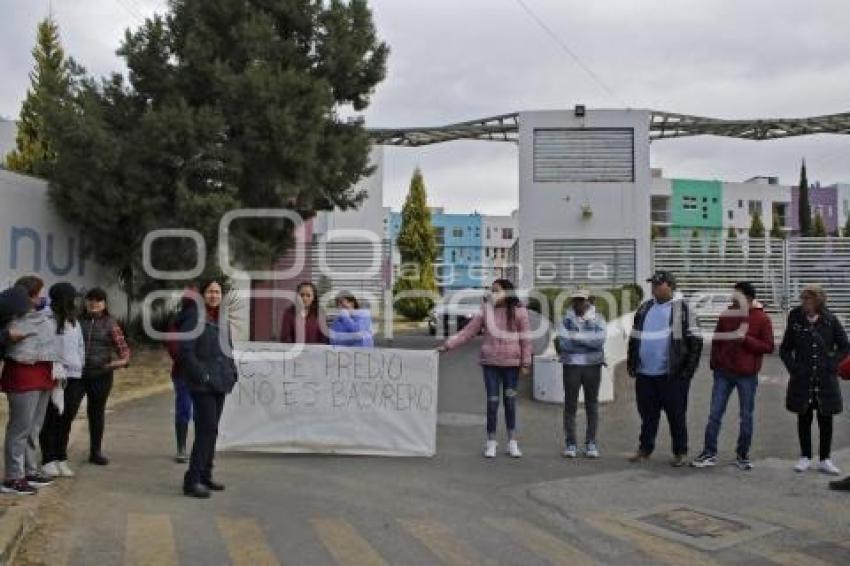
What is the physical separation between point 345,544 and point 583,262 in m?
21.0

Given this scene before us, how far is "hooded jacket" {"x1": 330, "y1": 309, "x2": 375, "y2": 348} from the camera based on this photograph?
9.79 m

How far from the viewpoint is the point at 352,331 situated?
9805 millimetres

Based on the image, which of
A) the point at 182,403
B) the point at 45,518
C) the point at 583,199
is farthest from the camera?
the point at 583,199

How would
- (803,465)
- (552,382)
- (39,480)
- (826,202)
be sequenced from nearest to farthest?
(39,480) < (803,465) < (552,382) < (826,202)

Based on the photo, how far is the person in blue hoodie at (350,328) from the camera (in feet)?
32.1

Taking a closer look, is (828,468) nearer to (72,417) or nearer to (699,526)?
(699,526)

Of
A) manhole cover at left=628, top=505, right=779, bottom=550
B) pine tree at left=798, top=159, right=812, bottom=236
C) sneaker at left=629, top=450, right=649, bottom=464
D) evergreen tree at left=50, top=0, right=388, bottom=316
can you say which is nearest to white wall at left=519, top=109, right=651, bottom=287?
evergreen tree at left=50, top=0, right=388, bottom=316

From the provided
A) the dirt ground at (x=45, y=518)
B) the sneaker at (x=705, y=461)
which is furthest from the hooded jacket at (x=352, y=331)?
the sneaker at (x=705, y=461)

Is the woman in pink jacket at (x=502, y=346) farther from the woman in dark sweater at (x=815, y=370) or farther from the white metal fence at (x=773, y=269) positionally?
the white metal fence at (x=773, y=269)

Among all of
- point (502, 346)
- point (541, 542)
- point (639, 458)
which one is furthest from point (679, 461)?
point (541, 542)

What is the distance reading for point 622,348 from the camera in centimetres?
1872

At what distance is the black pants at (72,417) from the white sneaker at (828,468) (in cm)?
687

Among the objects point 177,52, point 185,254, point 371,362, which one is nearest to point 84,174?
point 185,254

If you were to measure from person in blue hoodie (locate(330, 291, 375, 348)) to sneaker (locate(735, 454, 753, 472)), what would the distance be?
3955 mm
